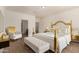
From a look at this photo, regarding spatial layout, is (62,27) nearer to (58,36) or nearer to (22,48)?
(58,36)

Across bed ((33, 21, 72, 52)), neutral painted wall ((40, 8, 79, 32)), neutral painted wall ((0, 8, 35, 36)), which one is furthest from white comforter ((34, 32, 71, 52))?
neutral painted wall ((0, 8, 35, 36))

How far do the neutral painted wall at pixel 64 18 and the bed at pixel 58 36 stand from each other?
0.07 metres

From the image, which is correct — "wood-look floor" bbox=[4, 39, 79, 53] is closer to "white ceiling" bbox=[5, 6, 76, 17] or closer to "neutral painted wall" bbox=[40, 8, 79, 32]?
"neutral painted wall" bbox=[40, 8, 79, 32]

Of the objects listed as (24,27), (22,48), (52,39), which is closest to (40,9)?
(24,27)

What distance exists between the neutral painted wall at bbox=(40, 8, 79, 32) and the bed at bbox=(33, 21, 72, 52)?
0.24 feet

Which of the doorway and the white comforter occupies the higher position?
the doorway

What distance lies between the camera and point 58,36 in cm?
164

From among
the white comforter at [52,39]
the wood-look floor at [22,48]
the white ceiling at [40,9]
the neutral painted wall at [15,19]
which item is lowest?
the wood-look floor at [22,48]

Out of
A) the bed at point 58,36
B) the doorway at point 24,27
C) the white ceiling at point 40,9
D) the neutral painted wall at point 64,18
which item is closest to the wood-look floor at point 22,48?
the bed at point 58,36

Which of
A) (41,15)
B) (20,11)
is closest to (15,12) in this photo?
(20,11)

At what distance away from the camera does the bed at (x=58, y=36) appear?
Answer: 1633 mm

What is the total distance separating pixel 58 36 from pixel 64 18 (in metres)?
0.34

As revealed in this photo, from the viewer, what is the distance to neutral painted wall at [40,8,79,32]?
1.64 metres

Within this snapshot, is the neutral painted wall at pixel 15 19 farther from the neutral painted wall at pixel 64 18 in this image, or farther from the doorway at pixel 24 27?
the neutral painted wall at pixel 64 18
